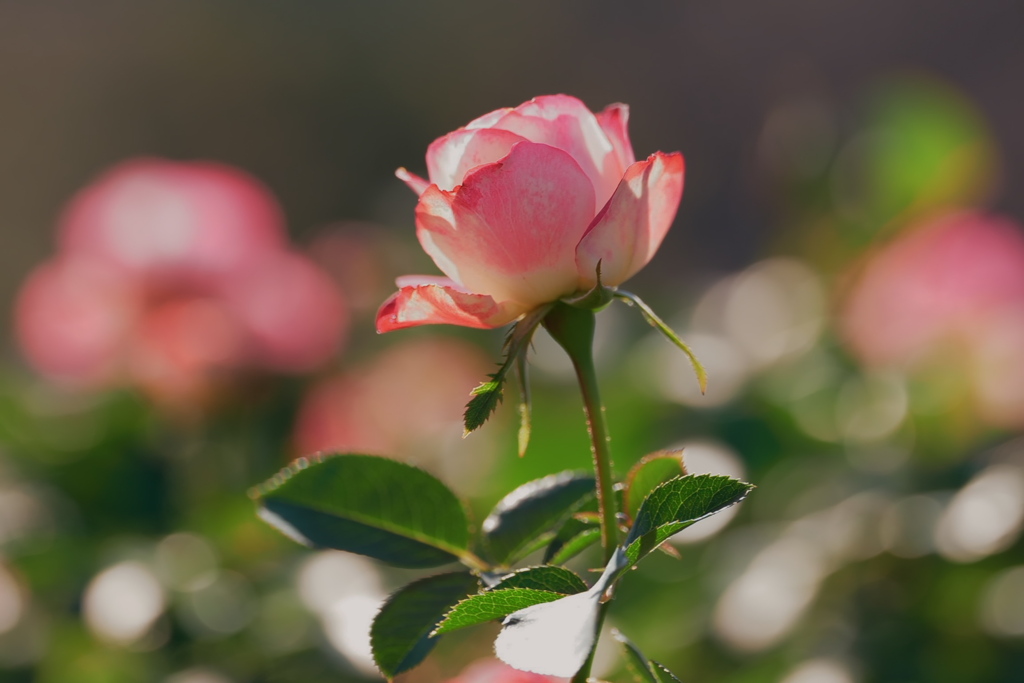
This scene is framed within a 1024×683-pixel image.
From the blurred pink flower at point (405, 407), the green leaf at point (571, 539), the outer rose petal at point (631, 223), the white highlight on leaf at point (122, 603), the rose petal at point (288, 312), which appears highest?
the outer rose petal at point (631, 223)

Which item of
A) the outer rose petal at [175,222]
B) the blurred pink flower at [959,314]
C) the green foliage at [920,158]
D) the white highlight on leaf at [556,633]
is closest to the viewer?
the white highlight on leaf at [556,633]

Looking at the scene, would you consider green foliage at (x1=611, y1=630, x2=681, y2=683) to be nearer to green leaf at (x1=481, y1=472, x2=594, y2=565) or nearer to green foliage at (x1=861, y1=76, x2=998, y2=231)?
green leaf at (x1=481, y1=472, x2=594, y2=565)

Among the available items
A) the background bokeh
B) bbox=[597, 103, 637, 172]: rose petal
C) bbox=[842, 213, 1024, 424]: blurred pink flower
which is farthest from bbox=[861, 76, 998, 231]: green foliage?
bbox=[597, 103, 637, 172]: rose petal

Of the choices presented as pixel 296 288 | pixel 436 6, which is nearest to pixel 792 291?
pixel 296 288

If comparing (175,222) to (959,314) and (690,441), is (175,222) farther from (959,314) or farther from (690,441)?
(959,314)

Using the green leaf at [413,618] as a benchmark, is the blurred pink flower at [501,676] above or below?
below

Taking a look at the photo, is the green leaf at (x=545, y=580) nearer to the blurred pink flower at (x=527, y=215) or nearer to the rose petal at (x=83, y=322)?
the blurred pink flower at (x=527, y=215)

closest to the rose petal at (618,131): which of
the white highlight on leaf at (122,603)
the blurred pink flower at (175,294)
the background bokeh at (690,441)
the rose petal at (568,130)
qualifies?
the rose petal at (568,130)
